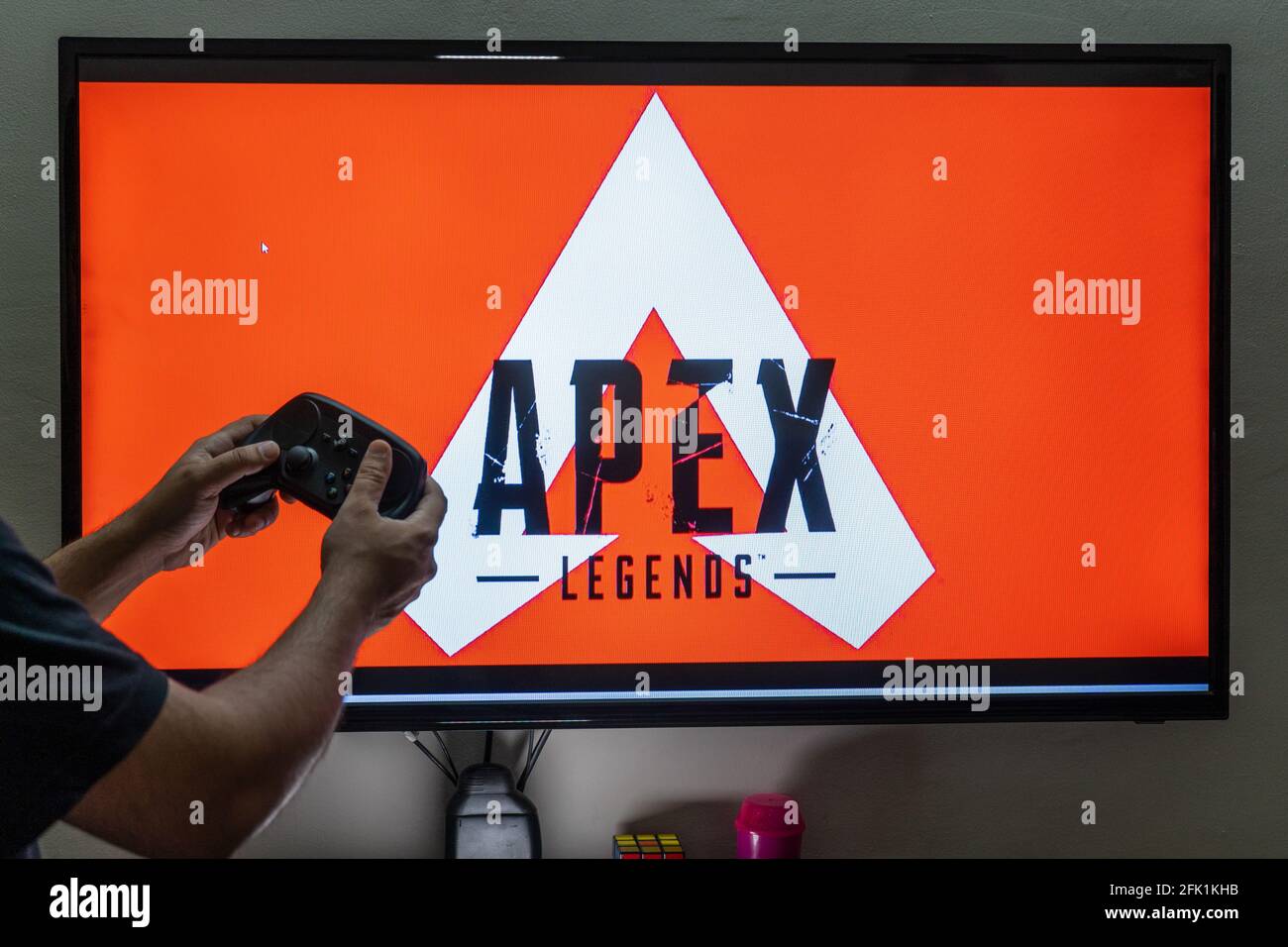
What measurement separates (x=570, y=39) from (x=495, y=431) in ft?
1.85

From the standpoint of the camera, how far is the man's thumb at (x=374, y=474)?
0.95 m

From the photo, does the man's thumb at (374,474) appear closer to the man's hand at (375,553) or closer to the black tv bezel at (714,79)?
the man's hand at (375,553)

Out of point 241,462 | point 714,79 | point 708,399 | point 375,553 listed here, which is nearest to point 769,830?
point 708,399

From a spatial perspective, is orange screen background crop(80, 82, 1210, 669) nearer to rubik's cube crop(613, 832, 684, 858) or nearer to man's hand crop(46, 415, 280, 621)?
man's hand crop(46, 415, 280, 621)

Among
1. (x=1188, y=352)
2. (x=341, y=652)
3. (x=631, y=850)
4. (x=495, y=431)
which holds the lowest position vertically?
(x=631, y=850)

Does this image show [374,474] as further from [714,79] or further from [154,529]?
[714,79]

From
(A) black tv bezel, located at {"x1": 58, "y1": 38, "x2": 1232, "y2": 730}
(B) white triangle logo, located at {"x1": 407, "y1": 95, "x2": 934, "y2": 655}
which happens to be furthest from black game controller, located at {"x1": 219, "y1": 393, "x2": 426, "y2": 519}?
(A) black tv bezel, located at {"x1": 58, "y1": 38, "x2": 1232, "y2": 730}

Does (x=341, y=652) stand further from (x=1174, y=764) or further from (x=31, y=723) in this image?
(x=1174, y=764)

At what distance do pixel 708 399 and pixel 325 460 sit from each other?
0.51m

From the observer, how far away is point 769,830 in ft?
4.21

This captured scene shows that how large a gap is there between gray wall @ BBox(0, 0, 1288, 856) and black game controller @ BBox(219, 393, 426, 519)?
0.47 m

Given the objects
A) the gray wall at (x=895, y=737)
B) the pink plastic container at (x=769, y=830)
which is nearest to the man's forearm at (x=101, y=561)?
the gray wall at (x=895, y=737)

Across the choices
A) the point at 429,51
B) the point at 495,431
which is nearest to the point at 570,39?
the point at 429,51

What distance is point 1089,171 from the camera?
1292 millimetres
